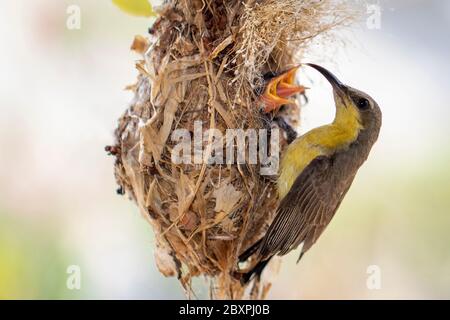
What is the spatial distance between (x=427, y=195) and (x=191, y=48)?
1728mm

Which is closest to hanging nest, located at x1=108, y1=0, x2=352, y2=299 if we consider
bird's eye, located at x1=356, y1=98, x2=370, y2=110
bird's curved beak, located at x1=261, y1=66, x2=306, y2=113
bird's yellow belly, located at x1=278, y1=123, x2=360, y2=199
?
bird's curved beak, located at x1=261, y1=66, x2=306, y2=113

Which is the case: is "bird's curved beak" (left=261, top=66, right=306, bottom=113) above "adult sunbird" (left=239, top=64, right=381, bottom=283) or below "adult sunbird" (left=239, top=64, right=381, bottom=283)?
above

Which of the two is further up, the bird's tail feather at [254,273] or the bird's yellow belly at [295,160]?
the bird's yellow belly at [295,160]

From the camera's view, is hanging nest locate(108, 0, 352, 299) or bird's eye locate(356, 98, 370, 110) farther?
bird's eye locate(356, 98, 370, 110)

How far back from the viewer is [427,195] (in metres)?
3.87

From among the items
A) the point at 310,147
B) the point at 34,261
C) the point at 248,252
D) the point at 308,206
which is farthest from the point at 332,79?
the point at 34,261

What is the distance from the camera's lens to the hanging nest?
275 centimetres

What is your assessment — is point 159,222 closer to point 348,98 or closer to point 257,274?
point 257,274

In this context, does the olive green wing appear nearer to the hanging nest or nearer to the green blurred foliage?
the hanging nest

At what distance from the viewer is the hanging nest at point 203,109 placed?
9.02 ft

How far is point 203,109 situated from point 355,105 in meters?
0.70

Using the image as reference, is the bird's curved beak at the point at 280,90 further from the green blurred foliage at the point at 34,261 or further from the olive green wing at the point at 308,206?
the green blurred foliage at the point at 34,261

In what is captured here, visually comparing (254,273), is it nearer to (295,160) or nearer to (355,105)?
(295,160)

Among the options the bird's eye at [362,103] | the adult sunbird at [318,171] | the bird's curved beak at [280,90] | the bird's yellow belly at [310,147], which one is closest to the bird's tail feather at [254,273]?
the adult sunbird at [318,171]
